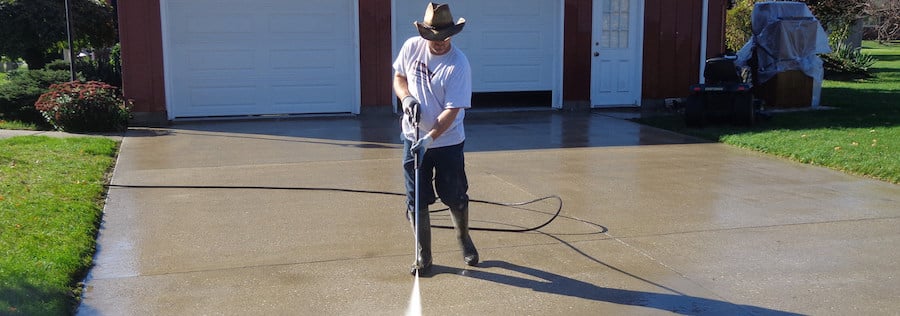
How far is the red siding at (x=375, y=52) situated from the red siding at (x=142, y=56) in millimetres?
3077

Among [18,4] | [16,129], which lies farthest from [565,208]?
[18,4]

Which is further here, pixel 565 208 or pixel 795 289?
pixel 565 208

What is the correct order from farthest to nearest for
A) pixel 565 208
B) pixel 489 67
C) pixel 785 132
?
pixel 489 67
pixel 785 132
pixel 565 208

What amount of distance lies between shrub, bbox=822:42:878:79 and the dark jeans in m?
19.3

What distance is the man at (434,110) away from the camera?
16.0ft

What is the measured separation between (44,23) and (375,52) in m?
9.57

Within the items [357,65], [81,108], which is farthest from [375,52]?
[81,108]

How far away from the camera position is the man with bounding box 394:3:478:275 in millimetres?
4863

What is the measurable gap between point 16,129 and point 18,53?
9.30 metres

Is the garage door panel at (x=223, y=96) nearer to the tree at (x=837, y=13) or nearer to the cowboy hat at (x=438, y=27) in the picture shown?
the cowboy hat at (x=438, y=27)

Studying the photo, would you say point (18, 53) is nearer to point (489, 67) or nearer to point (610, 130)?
point (489, 67)

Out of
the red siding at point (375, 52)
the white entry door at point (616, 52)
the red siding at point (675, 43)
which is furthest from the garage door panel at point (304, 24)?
the red siding at point (675, 43)

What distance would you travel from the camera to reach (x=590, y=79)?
14.6 metres

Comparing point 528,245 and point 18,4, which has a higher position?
point 18,4
